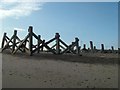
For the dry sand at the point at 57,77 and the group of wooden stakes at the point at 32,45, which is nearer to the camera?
the dry sand at the point at 57,77

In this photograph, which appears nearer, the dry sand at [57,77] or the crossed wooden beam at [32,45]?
the dry sand at [57,77]

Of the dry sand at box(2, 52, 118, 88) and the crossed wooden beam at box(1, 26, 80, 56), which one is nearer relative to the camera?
the dry sand at box(2, 52, 118, 88)

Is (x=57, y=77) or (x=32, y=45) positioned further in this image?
(x=32, y=45)

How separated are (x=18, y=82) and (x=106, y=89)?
307 cm

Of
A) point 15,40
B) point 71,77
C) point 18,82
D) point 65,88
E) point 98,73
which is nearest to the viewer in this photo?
point 65,88

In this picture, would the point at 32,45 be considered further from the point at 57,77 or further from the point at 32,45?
the point at 57,77

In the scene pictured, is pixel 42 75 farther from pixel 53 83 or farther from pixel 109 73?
pixel 109 73

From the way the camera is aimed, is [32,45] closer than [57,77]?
No

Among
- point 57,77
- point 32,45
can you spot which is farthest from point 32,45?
point 57,77

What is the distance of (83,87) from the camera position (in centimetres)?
962

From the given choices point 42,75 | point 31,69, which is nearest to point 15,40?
point 31,69

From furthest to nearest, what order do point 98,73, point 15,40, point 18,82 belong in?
point 15,40 → point 98,73 → point 18,82

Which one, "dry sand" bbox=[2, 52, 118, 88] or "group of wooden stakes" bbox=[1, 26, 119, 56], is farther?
"group of wooden stakes" bbox=[1, 26, 119, 56]

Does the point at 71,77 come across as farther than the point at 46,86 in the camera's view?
Yes
